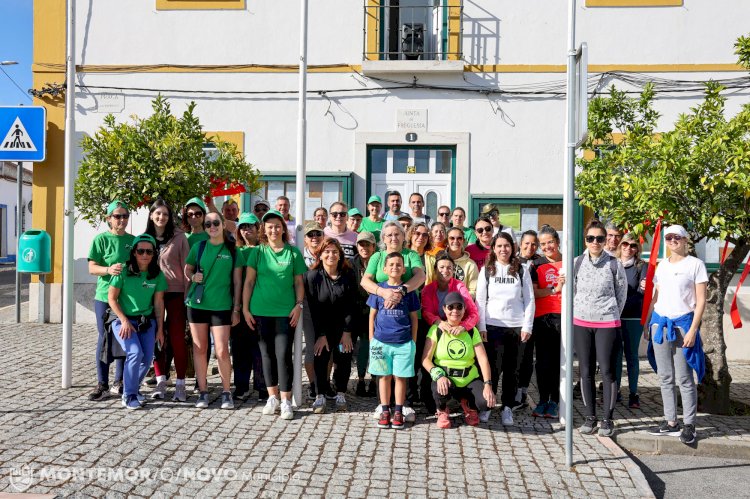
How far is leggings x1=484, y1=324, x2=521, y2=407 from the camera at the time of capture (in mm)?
6008

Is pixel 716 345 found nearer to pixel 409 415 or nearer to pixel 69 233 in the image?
pixel 409 415

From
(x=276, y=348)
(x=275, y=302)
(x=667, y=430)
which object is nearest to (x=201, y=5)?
(x=275, y=302)

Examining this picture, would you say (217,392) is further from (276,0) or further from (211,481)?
(276,0)

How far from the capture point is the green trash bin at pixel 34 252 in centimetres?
1038

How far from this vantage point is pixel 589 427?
5664 millimetres

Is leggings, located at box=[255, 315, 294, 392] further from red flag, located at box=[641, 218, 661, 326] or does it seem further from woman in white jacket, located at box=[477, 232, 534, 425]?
red flag, located at box=[641, 218, 661, 326]

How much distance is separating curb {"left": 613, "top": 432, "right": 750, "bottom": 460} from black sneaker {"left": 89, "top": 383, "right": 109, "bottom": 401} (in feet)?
15.2

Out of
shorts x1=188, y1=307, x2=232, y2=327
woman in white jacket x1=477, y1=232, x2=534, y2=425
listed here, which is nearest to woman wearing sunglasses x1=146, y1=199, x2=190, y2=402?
shorts x1=188, y1=307, x2=232, y2=327

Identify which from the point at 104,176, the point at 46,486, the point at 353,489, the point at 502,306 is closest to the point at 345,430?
the point at 353,489

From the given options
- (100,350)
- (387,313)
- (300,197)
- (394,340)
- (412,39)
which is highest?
(412,39)

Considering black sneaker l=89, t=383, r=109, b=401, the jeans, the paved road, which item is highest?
the jeans

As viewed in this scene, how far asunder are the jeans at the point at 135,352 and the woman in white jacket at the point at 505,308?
3.04 m

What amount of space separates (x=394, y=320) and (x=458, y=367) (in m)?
0.69

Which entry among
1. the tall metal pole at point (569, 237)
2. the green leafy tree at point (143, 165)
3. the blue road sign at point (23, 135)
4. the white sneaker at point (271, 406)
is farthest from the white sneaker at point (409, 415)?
the blue road sign at point (23, 135)
